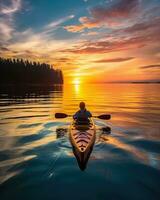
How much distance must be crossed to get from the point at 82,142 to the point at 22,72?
134 meters

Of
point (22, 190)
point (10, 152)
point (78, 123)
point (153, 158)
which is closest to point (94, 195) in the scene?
point (22, 190)

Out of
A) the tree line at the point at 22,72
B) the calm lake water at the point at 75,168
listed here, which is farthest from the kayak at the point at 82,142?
the tree line at the point at 22,72

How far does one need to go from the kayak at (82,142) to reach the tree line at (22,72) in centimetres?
11621

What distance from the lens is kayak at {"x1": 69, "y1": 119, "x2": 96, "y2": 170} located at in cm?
843

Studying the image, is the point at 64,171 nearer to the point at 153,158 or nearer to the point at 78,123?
the point at 153,158

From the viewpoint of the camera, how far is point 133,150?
10867 mm

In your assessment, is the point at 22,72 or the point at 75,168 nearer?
the point at 75,168

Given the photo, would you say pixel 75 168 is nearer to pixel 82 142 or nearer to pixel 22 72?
pixel 82 142

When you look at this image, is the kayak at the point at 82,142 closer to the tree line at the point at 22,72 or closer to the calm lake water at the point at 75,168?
the calm lake water at the point at 75,168

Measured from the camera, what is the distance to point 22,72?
13562 centimetres

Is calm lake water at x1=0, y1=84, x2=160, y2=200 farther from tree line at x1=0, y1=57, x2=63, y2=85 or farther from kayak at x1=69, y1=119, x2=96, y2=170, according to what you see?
tree line at x1=0, y1=57, x2=63, y2=85

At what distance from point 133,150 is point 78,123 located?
13.7ft

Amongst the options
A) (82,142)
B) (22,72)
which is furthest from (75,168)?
(22,72)

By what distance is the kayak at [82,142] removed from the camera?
843 cm
